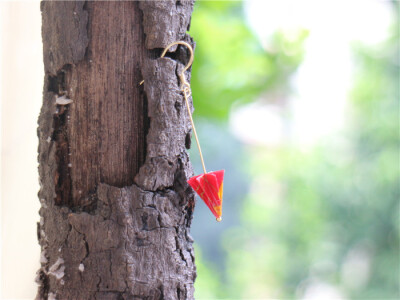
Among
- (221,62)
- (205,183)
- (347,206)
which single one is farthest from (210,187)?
(347,206)

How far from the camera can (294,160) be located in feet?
5.78

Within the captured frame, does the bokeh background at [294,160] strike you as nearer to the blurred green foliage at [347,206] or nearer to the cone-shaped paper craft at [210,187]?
the blurred green foliage at [347,206]

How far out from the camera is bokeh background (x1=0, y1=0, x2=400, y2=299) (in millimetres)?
888

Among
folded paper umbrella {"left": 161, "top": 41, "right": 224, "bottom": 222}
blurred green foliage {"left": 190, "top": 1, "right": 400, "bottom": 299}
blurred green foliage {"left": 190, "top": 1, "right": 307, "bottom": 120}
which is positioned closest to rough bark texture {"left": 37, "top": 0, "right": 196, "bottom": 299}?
folded paper umbrella {"left": 161, "top": 41, "right": 224, "bottom": 222}

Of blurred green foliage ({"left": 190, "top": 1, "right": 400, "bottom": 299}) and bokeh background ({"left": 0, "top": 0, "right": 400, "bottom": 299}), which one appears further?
blurred green foliage ({"left": 190, "top": 1, "right": 400, "bottom": 299})

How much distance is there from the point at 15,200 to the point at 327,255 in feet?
4.59

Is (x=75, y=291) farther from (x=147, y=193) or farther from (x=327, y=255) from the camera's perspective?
(x=327, y=255)

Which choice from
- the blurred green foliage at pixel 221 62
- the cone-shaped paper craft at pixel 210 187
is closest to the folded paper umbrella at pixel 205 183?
the cone-shaped paper craft at pixel 210 187

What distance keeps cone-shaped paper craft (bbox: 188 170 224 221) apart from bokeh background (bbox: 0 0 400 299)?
0.52 m

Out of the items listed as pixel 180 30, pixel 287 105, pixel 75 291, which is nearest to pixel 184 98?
pixel 180 30

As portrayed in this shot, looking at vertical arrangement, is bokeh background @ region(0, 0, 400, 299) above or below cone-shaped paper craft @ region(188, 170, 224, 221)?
above

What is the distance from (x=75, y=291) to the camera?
310 mm

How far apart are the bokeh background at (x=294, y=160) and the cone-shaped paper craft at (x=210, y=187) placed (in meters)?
0.52

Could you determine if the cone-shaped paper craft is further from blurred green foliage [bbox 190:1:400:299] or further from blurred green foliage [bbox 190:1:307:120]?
blurred green foliage [bbox 190:1:400:299]
